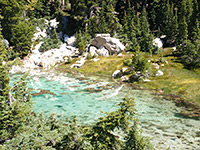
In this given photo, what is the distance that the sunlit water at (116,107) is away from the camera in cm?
1823

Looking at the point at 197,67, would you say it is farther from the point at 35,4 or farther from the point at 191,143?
the point at 35,4

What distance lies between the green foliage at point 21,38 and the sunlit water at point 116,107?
53.4m

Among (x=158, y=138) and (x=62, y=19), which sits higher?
(x=62, y=19)

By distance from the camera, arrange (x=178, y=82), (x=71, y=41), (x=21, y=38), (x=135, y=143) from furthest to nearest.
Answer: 1. (x=71, y=41)
2. (x=21, y=38)
3. (x=178, y=82)
4. (x=135, y=143)

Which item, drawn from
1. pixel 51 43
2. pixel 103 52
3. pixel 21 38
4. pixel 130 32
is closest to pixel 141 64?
pixel 103 52

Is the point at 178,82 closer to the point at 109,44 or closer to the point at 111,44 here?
the point at 111,44

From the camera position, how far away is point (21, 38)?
8706 cm

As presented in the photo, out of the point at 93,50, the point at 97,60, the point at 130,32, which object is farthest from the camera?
the point at 130,32

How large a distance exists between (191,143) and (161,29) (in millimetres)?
94478

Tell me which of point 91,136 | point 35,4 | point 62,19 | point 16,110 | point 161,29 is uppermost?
point 35,4

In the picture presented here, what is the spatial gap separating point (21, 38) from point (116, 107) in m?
78.8

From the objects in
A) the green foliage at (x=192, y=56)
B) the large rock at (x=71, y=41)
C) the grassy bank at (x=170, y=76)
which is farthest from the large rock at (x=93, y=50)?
the green foliage at (x=192, y=56)

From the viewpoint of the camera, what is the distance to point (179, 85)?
39.5 meters

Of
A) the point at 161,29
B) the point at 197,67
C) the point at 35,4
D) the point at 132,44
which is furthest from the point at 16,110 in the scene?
the point at 35,4
